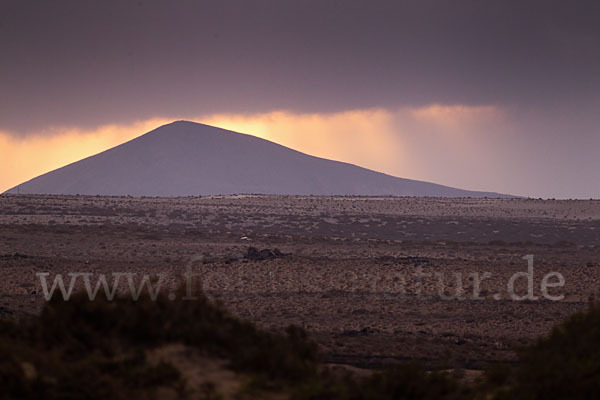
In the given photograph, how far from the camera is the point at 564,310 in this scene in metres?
22.9

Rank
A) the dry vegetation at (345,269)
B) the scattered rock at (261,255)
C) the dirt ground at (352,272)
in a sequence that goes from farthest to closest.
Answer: the scattered rock at (261,255) < the dirt ground at (352,272) < the dry vegetation at (345,269)

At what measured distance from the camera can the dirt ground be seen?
1853 cm

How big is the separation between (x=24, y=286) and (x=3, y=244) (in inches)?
607

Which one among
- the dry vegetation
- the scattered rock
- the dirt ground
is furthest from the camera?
the scattered rock

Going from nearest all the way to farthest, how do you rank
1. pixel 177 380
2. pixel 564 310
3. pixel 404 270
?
pixel 177 380 → pixel 564 310 → pixel 404 270

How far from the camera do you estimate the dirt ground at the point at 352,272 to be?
1853cm

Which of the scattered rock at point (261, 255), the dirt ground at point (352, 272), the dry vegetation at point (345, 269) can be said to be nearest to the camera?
the dry vegetation at point (345, 269)

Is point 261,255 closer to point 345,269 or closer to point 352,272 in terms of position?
point 345,269

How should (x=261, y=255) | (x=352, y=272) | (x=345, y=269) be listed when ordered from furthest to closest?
(x=261, y=255) → (x=345, y=269) → (x=352, y=272)

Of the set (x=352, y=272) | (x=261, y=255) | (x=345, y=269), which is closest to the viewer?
(x=352, y=272)

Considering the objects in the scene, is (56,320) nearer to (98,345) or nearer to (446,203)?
(98,345)

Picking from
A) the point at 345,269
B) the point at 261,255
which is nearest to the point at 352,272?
the point at 345,269

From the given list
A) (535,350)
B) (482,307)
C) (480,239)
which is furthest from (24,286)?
(480,239)

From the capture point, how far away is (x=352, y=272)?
30.2 metres
